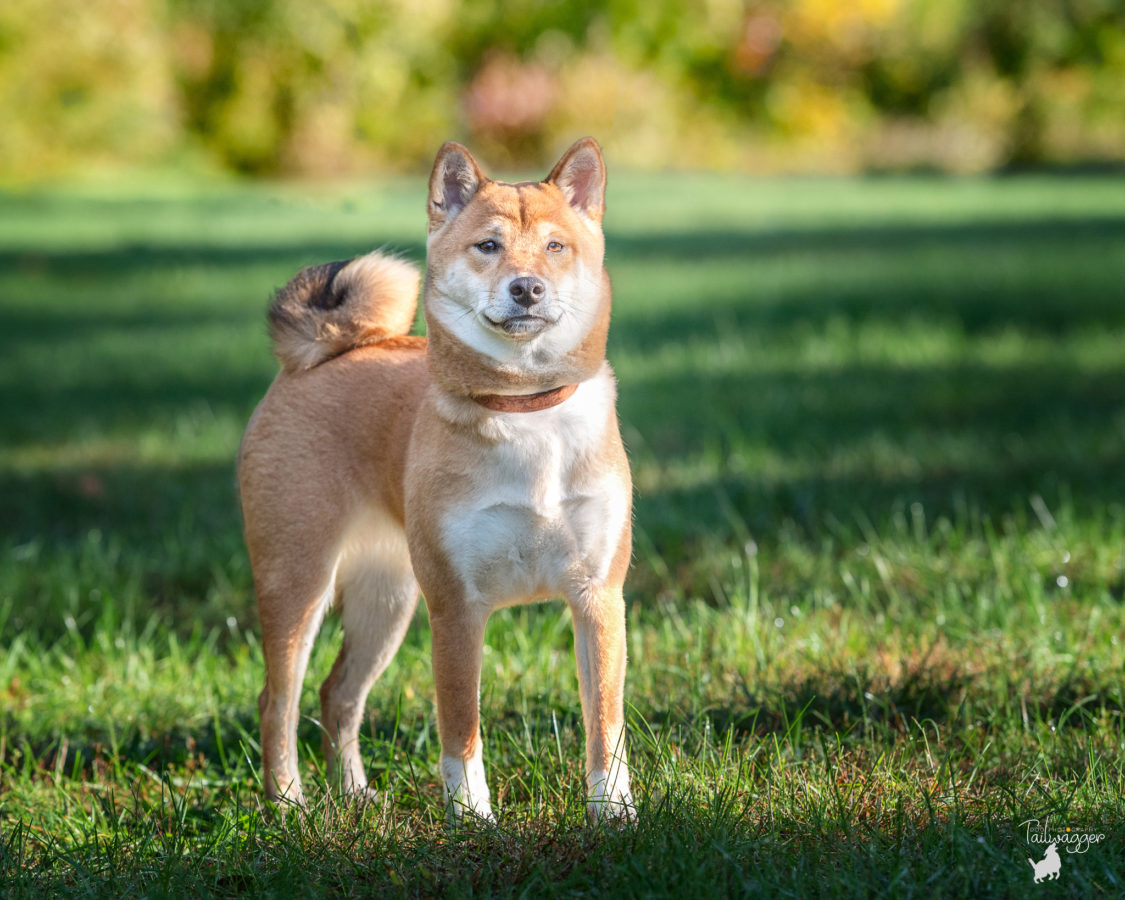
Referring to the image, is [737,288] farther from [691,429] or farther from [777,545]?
[777,545]

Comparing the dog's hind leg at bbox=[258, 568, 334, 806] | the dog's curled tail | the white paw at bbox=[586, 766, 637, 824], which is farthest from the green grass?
the dog's curled tail

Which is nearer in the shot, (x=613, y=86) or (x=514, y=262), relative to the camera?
(x=514, y=262)

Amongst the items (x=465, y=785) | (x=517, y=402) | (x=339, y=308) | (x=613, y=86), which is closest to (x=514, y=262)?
(x=517, y=402)

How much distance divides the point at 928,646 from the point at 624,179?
2136 cm

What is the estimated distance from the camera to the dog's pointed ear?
8.48 ft

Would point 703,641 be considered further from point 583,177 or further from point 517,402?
point 583,177

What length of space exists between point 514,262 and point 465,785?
1014 millimetres

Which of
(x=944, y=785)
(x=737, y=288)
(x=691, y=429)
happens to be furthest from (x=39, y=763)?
(x=737, y=288)

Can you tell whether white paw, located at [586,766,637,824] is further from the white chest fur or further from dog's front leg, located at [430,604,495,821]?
the white chest fur

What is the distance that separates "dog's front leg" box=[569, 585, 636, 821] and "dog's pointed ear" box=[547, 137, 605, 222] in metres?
0.78

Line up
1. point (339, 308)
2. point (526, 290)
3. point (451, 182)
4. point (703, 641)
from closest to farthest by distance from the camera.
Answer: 1. point (526, 290)
2. point (451, 182)
3. point (339, 308)
4. point (703, 641)

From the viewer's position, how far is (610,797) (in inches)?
97.0

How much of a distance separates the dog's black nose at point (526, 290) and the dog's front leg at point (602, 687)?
565 mm

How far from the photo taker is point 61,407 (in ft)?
23.0
